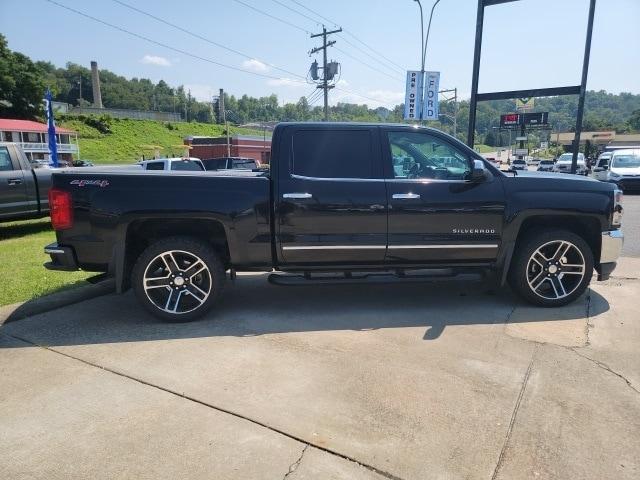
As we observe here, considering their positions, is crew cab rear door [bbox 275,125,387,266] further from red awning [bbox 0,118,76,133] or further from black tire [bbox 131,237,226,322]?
red awning [bbox 0,118,76,133]

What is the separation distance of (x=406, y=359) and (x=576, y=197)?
268 centimetres

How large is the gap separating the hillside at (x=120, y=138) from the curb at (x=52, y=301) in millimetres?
65882

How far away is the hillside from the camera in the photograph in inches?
2790

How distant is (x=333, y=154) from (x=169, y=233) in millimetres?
1815

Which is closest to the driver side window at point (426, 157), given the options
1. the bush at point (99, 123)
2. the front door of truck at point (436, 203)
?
the front door of truck at point (436, 203)

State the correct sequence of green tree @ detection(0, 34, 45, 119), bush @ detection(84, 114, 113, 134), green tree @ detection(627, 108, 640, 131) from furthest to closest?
green tree @ detection(627, 108, 640, 131)
bush @ detection(84, 114, 113, 134)
green tree @ detection(0, 34, 45, 119)

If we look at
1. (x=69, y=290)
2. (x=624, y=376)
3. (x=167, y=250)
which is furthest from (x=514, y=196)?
(x=69, y=290)

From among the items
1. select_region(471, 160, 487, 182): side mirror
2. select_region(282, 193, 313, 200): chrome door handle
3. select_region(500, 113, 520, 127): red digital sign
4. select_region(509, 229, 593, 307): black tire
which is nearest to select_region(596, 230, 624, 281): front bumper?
select_region(509, 229, 593, 307): black tire

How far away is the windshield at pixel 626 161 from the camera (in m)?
19.7

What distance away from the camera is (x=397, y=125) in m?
4.84

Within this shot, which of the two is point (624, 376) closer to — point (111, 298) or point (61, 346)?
point (61, 346)

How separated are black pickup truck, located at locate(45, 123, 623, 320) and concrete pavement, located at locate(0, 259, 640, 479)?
1.38 feet

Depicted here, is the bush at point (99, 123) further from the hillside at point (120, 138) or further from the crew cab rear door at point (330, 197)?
the crew cab rear door at point (330, 197)

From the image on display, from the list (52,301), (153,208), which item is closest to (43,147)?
(52,301)
